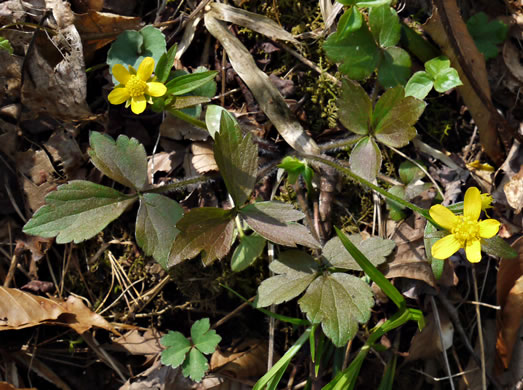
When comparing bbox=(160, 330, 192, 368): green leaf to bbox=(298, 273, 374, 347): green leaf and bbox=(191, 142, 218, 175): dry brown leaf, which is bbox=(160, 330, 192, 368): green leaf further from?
bbox=(191, 142, 218, 175): dry brown leaf

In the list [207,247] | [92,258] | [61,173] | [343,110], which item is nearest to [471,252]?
[343,110]

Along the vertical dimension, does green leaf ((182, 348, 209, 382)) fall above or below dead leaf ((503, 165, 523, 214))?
below

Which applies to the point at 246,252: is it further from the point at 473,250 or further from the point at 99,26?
the point at 99,26

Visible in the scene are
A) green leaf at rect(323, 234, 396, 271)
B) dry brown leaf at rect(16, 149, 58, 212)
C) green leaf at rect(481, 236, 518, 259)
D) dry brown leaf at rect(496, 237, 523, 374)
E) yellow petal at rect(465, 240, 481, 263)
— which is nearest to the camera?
yellow petal at rect(465, 240, 481, 263)

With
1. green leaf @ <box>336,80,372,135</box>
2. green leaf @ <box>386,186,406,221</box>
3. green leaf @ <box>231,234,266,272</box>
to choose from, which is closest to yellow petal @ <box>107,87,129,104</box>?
green leaf @ <box>231,234,266,272</box>

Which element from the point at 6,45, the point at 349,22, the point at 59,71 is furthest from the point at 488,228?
the point at 6,45

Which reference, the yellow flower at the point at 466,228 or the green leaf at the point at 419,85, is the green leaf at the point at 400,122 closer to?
the green leaf at the point at 419,85
